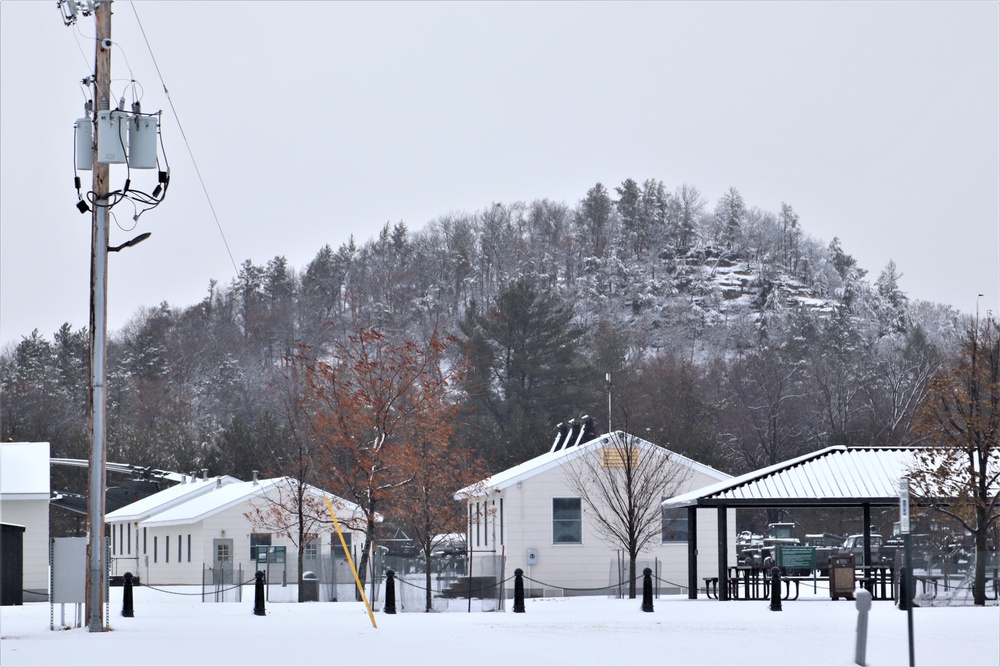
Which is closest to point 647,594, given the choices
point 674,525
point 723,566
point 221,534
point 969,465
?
point 723,566

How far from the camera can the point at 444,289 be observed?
146 metres

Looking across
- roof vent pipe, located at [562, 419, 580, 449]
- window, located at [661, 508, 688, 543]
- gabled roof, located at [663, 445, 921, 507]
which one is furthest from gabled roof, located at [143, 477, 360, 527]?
gabled roof, located at [663, 445, 921, 507]

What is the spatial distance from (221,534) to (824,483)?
25.8m

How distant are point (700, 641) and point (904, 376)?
6626cm

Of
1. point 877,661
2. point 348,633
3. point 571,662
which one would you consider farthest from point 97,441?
point 877,661

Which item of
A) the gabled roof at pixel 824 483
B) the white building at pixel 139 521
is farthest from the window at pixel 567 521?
the white building at pixel 139 521

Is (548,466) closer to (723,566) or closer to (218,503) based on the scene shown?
(723,566)

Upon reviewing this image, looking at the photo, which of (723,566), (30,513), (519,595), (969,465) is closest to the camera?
(519,595)

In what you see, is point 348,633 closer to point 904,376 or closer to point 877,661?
point 877,661

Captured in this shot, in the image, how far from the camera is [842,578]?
31.2 metres

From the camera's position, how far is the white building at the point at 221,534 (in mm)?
49125

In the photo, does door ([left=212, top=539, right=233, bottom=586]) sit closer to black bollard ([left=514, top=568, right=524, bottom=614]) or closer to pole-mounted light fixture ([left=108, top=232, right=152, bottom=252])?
black bollard ([left=514, top=568, right=524, bottom=614])

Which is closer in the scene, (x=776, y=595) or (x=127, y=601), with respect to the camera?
(x=127, y=601)

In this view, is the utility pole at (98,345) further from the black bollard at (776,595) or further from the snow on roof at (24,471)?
the snow on roof at (24,471)
